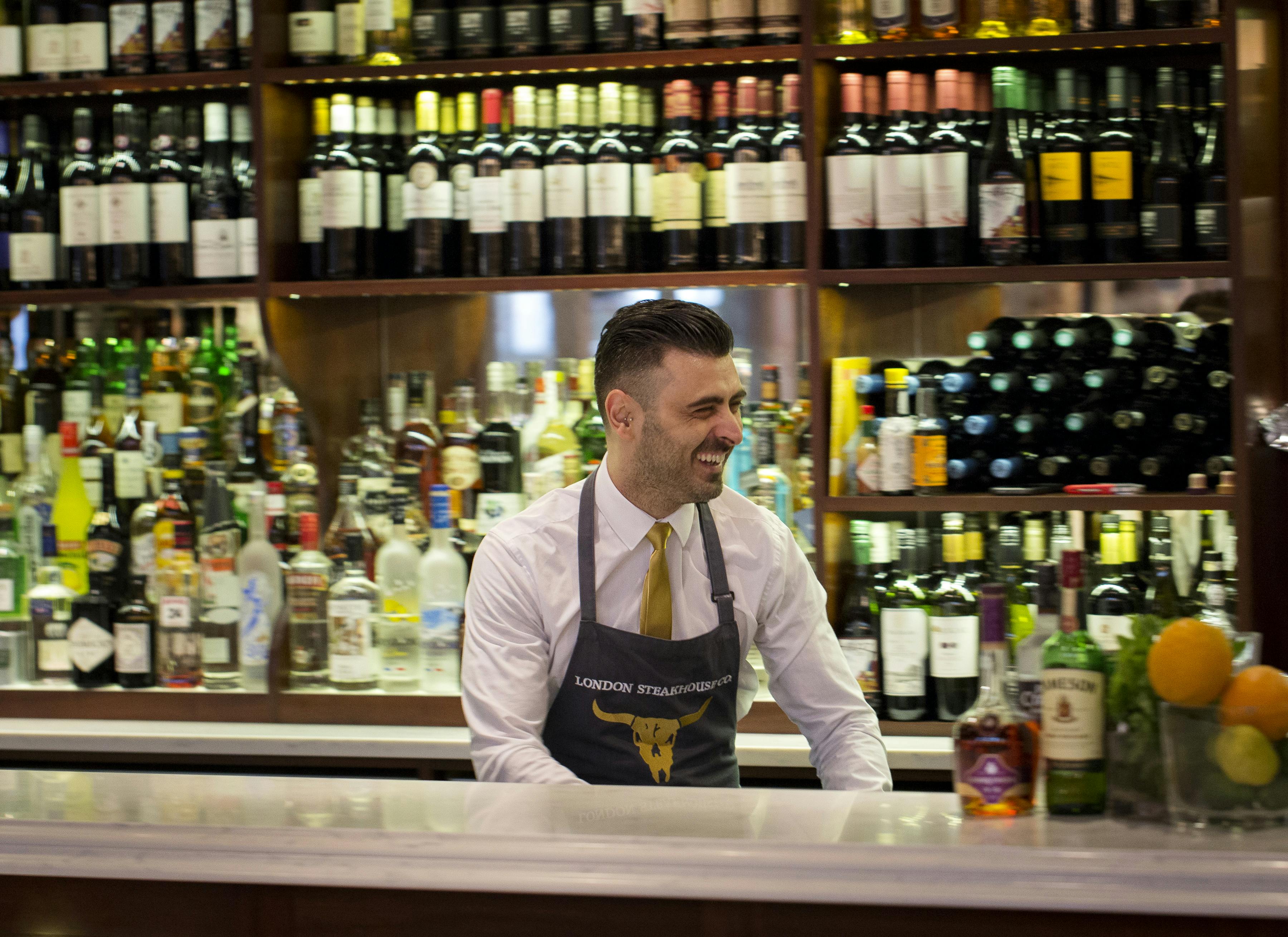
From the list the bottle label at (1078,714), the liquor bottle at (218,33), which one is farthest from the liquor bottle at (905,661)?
the liquor bottle at (218,33)

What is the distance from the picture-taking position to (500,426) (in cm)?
270

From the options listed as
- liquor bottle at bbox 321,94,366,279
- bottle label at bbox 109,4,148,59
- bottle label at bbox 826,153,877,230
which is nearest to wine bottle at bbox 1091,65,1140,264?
bottle label at bbox 826,153,877,230

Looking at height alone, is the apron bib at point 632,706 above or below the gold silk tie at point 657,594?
below

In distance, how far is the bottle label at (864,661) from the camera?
8.09ft

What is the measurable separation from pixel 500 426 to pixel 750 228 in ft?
2.14

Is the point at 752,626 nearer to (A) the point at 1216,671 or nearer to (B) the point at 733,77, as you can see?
(A) the point at 1216,671

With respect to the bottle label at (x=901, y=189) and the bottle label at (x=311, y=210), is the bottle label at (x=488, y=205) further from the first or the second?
the bottle label at (x=901, y=189)

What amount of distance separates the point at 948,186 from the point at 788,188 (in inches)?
11.6

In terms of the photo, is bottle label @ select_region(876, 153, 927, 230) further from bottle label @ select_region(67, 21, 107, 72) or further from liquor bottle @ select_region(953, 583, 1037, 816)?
bottle label @ select_region(67, 21, 107, 72)

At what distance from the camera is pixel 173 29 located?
2.70 metres

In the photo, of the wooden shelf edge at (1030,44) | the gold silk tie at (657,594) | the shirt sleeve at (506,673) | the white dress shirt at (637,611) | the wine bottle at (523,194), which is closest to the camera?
the shirt sleeve at (506,673)

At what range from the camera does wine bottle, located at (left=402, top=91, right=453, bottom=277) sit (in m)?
2.60

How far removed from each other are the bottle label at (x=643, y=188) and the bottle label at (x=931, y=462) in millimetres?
681

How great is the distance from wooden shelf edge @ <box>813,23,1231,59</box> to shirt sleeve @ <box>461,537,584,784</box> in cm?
120
